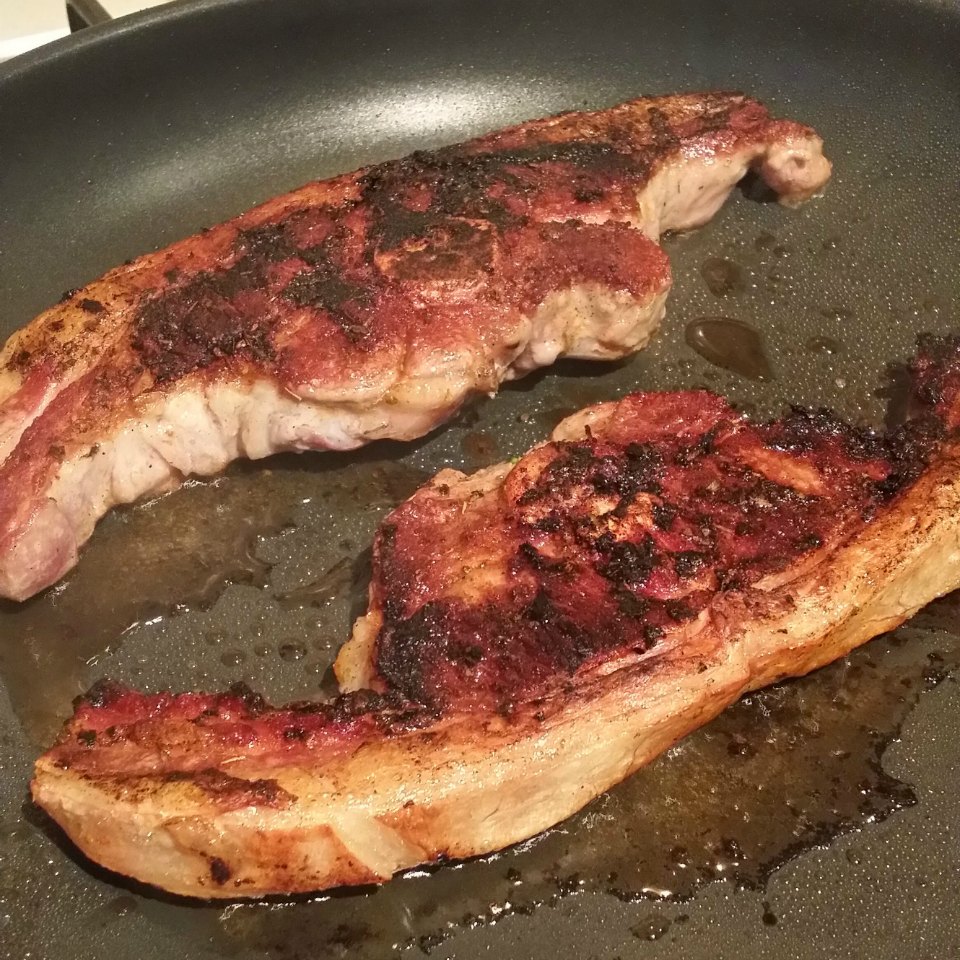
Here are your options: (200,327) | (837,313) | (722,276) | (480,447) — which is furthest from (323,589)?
(837,313)

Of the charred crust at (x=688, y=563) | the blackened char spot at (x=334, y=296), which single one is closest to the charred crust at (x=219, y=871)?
the charred crust at (x=688, y=563)

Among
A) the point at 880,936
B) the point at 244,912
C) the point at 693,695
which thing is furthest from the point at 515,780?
the point at 880,936

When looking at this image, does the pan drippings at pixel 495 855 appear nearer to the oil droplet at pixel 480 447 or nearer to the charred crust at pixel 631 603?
the oil droplet at pixel 480 447

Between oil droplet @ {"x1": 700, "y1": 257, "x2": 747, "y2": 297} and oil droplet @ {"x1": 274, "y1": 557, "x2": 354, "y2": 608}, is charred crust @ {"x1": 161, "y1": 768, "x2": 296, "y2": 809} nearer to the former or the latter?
oil droplet @ {"x1": 274, "y1": 557, "x2": 354, "y2": 608}

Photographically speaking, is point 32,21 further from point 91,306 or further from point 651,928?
point 651,928

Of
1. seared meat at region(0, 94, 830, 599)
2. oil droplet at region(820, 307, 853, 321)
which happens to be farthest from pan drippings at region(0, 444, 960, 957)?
oil droplet at region(820, 307, 853, 321)

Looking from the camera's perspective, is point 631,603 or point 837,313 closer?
point 631,603
